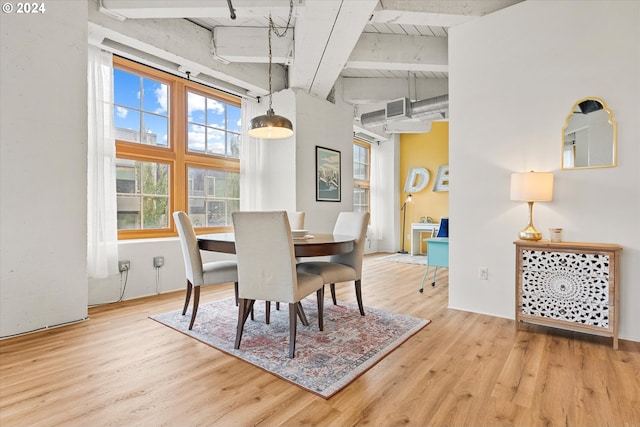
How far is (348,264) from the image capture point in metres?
3.12

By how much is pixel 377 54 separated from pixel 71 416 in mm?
4318

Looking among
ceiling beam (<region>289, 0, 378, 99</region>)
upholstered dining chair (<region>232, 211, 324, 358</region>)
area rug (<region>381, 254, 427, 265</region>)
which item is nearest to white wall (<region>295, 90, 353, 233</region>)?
ceiling beam (<region>289, 0, 378, 99</region>)

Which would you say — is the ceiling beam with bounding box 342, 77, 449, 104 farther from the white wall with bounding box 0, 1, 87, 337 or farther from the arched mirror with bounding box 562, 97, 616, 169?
the white wall with bounding box 0, 1, 87, 337

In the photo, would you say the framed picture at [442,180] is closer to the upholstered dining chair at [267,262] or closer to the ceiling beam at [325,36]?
the ceiling beam at [325,36]

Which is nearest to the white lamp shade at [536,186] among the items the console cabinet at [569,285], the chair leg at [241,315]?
the console cabinet at [569,285]

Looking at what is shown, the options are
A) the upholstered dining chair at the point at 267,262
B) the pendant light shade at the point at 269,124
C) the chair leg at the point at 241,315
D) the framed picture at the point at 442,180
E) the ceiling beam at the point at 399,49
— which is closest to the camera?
the upholstered dining chair at the point at 267,262

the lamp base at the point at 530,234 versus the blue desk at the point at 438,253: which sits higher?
the lamp base at the point at 530,234

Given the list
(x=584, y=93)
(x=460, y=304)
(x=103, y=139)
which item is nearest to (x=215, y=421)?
(x=460, y=304)

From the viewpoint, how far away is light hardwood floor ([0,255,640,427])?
1.55 m

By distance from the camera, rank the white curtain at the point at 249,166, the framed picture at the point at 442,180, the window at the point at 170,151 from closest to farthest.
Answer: the window at the point at 170,151, the white curtain at the point at 249,166, the framed picture at the point at 442,180

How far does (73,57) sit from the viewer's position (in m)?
2.82

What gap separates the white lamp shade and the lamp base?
0.26 m

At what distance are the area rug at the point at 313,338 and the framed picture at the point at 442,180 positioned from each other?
457 centimetres

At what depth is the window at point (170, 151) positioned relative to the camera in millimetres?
3609
